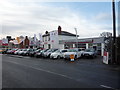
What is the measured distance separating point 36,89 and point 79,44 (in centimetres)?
2798

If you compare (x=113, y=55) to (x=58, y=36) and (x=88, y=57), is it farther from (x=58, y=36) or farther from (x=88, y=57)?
(x=58, y=36)

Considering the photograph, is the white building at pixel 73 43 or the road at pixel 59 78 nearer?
the road at pixel 59 78

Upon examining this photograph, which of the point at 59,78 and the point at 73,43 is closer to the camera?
the point at 59,78

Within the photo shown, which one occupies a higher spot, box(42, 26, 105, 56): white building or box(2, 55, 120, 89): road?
box(42, 26, 105, 56): white building

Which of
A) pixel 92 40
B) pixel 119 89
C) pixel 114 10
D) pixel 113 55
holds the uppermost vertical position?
pixel 114 10

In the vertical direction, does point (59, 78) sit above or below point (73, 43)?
below

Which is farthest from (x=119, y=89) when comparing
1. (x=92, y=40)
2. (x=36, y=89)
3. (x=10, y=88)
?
(x=92, y=40)

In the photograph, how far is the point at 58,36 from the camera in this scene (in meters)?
40.8

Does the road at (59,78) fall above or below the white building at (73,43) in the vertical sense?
below

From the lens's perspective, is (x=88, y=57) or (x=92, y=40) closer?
(x=88, y=57)

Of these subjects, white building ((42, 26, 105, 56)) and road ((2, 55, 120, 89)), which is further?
white building ((42, 26, 105, 56))

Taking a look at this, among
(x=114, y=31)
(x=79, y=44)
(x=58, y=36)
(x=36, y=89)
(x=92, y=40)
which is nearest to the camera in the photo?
(x=36, y=89)

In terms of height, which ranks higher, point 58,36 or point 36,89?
point 58,36

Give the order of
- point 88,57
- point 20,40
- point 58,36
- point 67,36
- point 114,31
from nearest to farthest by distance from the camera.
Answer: point 114,31, point 88,57, point 58,36, point 67,36, point 20,40
